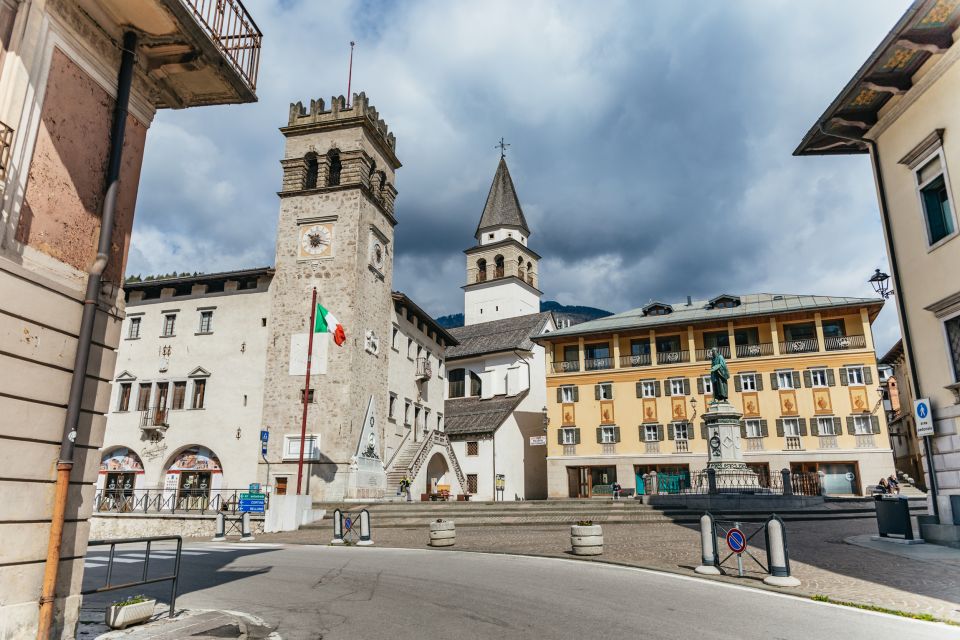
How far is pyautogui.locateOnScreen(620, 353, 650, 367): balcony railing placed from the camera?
45531mm

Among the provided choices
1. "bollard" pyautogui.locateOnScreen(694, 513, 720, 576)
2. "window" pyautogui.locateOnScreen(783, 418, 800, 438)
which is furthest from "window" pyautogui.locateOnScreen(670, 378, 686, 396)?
"bollard" pyautogui.locateOnScreen(694, 513, 720, 576)

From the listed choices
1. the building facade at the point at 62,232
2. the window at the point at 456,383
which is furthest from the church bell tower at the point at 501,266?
the building facade at the point at 62,232

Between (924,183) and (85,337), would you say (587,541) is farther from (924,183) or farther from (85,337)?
(924,183)

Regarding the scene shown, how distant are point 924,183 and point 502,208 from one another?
65.3 m

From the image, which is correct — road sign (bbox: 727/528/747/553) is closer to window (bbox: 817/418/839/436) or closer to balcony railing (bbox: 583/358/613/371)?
window (bbox: 817/418/839/436)

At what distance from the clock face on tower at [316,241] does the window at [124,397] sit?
473 inches

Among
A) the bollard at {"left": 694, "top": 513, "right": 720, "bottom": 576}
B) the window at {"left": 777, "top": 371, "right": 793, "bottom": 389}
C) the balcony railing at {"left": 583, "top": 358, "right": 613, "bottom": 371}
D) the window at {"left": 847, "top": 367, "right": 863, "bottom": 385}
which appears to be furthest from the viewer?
the balcony railing at {"left": 583, "top": 358, "right": 613, "bottom": 371}

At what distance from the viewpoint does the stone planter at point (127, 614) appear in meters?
7.15

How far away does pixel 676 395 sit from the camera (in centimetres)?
4375

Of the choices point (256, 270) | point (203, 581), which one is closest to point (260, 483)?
point (256, 270)

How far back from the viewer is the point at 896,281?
16.6 metres

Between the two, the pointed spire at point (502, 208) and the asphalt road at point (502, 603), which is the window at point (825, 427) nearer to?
the asphalt road at point (502, 603)

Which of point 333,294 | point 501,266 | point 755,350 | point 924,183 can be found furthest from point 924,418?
point 501,266

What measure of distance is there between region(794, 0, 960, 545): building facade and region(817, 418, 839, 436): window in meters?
26.3
